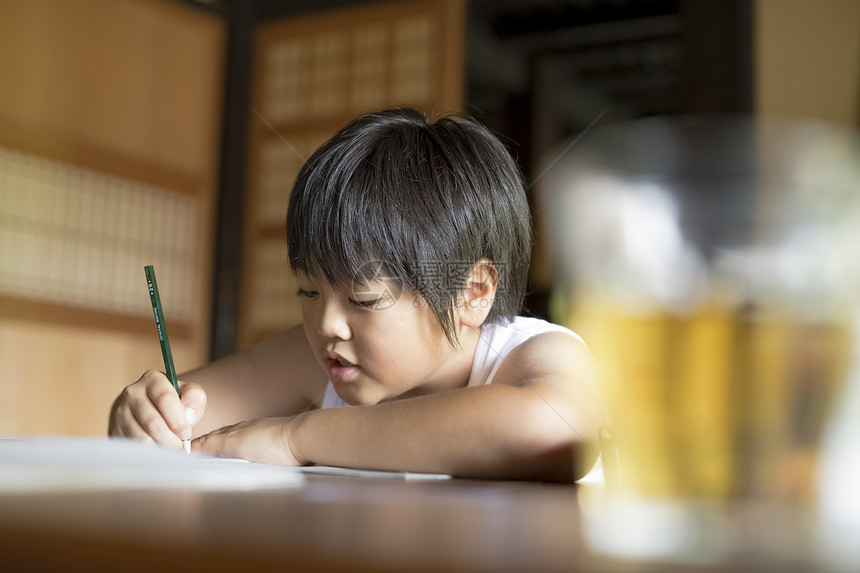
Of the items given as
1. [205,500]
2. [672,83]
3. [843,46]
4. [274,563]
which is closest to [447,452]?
[205,500]

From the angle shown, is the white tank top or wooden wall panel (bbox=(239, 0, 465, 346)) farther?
wooden wall panel (bbox=(239, 0, 465, 346))

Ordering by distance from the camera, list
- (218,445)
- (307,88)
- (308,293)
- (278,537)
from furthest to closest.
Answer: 1. (307,88)
2. (308,293)
3. (218,445)
4. (278,537)

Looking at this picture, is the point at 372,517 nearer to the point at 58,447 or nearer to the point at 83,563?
the point at 83,563

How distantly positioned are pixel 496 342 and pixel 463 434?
0.37 metres

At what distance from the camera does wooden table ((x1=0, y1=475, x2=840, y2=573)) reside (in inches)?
5.1

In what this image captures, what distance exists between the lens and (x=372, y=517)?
0.67ft

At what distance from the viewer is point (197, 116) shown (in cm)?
319

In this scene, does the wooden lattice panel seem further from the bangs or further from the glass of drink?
the glass of drink

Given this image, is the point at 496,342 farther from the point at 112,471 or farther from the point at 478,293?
the point at 112,471

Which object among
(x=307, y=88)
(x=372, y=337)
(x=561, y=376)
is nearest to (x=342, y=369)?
(x=372, y=337)

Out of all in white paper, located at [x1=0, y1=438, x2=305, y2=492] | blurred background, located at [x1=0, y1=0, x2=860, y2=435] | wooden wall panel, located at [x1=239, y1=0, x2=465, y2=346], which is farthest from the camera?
wooden wall panel, located at [x1=239, y1=0, x2=465, y2=346]

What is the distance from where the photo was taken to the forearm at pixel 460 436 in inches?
21.7

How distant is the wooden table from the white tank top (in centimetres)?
67

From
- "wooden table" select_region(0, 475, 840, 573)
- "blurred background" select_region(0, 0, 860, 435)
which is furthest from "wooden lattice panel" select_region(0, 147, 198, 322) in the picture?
"wooden table" select_region(0, 475, 840, 573)
